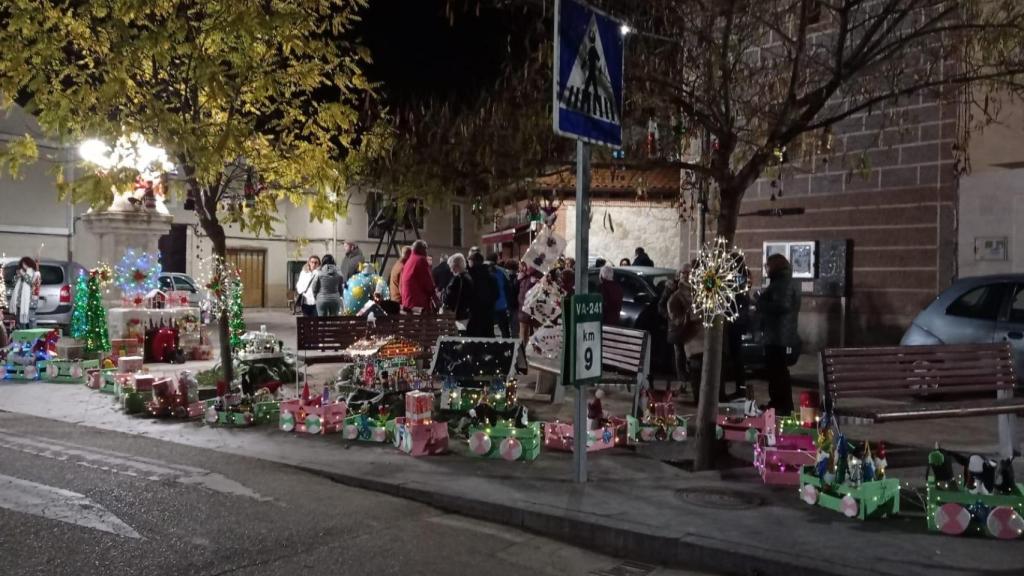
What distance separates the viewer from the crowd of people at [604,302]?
9.14m

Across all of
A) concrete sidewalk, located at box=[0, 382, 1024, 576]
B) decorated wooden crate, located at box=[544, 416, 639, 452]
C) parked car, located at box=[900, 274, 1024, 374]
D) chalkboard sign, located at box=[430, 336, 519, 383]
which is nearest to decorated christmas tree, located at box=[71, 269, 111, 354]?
concrete sidewalk, located at box=[0, 382, 1024, 576]

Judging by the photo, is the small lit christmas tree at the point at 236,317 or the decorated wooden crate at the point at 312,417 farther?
the small lit christmas tree at the point at 236,317

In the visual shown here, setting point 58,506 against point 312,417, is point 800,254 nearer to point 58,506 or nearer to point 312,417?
point 312,417

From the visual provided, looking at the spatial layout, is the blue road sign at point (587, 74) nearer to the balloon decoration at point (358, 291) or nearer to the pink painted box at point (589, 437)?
the pink painted box at point (589, 437)

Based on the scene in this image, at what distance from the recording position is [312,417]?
8773mm

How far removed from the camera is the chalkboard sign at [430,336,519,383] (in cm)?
954

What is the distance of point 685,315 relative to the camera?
10320 millimetres

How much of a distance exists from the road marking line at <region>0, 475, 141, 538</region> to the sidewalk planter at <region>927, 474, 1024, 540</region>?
4943mm

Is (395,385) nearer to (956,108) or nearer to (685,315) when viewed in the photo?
(685,315)

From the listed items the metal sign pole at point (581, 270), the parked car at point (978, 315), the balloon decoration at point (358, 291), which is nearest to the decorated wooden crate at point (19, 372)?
the balloon decoration at point (358, 291)

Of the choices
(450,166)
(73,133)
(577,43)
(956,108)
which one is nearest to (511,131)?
(450,166)

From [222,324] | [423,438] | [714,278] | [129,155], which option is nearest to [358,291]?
[222,324]

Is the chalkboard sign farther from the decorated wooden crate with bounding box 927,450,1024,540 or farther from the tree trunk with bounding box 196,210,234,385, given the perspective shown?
the decorated wooden crate with bounding box 927,450,1024,540

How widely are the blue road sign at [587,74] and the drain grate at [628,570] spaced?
2.87 metres
